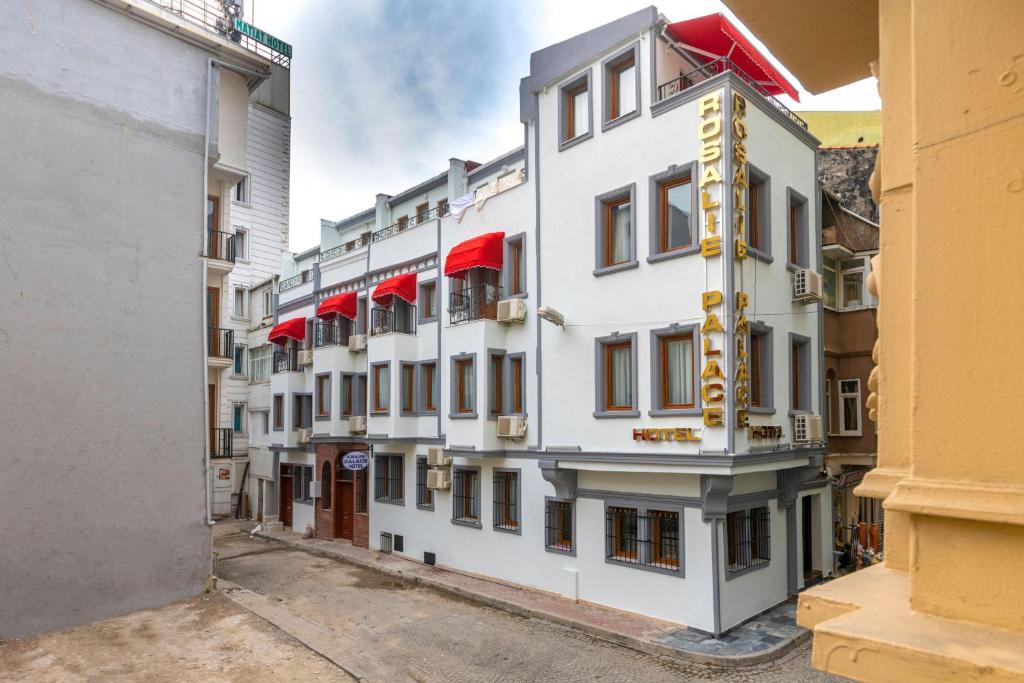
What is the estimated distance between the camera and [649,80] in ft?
51.1

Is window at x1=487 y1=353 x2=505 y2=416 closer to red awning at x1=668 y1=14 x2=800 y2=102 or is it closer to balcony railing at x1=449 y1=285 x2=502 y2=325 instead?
balcony railing at x1=449 y1=285 x2=502 y2=325

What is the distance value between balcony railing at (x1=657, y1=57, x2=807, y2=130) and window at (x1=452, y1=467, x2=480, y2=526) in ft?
38.3

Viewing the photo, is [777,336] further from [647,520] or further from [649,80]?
[649,80]

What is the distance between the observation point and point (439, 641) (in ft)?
47.6

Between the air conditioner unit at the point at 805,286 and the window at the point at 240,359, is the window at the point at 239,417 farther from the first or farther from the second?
the air conditioner unit at the point at 805,286

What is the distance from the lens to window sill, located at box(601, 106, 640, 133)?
15.7 m

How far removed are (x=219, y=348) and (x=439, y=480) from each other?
8.50 metres

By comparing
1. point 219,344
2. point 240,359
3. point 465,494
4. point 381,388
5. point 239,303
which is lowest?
point 465,494

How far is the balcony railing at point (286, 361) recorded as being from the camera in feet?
96.9

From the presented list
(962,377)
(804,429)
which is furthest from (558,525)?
(962,377)

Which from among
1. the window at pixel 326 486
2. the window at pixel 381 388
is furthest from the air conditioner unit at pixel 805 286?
the window at pixel 326 486

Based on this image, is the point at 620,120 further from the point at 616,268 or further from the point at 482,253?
the point at 482,253

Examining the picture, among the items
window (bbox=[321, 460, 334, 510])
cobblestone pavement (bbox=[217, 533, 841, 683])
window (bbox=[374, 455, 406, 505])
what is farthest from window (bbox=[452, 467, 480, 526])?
window (bbox=[321, 460, 334, 510])

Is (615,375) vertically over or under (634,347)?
under
